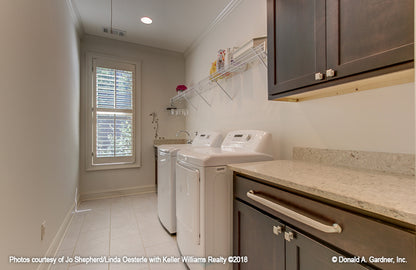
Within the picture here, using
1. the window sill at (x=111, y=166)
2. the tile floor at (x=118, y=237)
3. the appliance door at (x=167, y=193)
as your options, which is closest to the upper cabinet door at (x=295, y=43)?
the appliance door at (x=167, y=193)

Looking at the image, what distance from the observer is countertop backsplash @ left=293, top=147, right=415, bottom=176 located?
36.7 inches

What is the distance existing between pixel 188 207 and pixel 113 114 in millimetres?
2570

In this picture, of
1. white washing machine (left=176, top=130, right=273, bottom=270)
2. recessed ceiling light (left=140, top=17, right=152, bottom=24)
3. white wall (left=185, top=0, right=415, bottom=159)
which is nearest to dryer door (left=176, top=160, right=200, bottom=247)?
white washing machine (left=176, top=130, right=273, bottom=270)

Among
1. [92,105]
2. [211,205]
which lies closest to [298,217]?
[211,205]

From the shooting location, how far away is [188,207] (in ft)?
4.89

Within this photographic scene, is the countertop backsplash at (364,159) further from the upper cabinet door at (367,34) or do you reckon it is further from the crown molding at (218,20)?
the crown molding at (218,20)

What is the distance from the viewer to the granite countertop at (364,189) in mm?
535

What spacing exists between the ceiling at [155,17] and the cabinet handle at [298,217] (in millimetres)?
2369

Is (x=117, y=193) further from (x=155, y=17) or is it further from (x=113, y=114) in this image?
(x=155, y=17)

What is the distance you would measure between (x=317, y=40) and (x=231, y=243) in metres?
1.37

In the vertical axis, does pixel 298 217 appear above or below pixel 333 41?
below

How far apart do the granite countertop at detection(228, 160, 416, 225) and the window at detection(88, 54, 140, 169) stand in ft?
9.75

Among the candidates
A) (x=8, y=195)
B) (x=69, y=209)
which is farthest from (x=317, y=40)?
(x=69, y=209)

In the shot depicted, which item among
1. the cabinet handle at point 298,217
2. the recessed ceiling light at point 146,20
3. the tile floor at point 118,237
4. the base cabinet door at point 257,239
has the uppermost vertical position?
the recessed ceiling light at point 146,20
